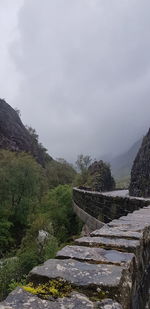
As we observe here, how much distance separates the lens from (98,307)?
7.23 ft

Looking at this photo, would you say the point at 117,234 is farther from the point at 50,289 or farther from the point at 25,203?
the point at 25,203

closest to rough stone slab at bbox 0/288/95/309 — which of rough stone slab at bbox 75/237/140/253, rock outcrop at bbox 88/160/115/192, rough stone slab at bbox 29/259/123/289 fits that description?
rough stone slab at bbox 29/259/123/289

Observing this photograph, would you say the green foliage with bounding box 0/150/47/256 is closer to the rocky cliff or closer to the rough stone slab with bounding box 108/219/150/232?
the rocky cliff

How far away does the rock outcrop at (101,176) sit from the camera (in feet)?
149

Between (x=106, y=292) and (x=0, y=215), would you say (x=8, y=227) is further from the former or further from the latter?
(x=106, y=292)

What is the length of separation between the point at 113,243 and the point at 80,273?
922 mm

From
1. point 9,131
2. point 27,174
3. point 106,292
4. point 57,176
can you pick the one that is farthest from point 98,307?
point 9,131

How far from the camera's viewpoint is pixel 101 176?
48281 mm

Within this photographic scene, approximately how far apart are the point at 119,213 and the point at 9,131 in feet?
244

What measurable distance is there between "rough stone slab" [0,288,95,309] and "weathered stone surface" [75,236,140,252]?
1.12m

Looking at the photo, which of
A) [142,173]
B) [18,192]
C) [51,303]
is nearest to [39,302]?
[51,303]

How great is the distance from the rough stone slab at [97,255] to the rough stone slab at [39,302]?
691 mm

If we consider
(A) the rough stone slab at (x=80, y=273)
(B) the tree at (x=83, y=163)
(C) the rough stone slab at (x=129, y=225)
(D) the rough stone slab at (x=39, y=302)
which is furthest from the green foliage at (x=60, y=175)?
(D) the rough stone slab at (x=39, y=302)

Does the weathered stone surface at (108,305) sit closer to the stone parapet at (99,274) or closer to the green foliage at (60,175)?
the stone parapet at (99,274)
